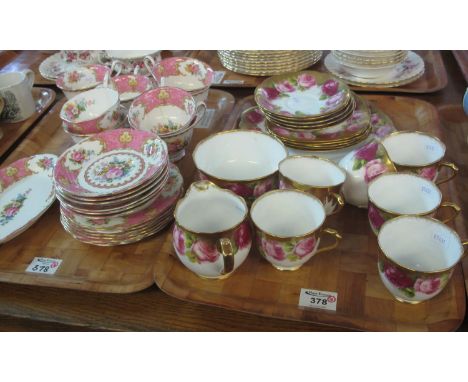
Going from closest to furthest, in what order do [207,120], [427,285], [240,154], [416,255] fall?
[427,285] < [416,255] < [240,154] < [207,120]

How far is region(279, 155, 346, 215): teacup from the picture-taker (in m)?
0.83

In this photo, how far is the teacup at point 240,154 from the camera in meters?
0.96

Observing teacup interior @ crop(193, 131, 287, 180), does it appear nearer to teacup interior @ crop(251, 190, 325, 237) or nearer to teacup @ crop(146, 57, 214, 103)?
teacup interior @ crop(251, 190, 325, 237)

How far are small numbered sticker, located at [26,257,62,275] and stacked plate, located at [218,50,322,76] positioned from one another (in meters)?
0.79

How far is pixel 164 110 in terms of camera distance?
1.11m

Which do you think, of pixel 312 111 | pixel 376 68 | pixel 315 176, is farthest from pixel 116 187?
pixel 376 68

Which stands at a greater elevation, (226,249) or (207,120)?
(226,249)

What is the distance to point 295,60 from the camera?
Answer: 4.30ft

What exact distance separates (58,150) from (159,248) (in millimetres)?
478

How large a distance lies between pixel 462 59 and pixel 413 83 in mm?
227

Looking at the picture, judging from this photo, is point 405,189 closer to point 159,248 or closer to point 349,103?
point 349,103

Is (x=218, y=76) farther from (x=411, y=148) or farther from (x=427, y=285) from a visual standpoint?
(x=427, y=285)

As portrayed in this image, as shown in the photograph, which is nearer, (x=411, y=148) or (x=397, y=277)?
(x=397, y=277)

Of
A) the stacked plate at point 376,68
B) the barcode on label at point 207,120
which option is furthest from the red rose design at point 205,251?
the stacked plate at point 376,68
